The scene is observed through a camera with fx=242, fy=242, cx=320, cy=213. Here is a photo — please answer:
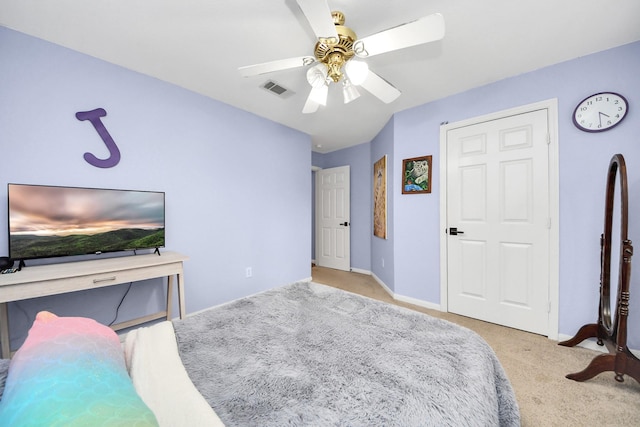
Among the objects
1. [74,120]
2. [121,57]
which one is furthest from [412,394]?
[121,57]

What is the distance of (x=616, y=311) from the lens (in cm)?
161

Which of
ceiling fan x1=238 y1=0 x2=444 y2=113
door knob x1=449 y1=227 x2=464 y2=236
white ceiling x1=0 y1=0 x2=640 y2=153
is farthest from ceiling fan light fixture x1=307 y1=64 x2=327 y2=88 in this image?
door knob x1=449 y1=227 x2=464 y2=236

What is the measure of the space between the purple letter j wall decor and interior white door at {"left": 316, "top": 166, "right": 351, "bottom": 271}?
3.40 m

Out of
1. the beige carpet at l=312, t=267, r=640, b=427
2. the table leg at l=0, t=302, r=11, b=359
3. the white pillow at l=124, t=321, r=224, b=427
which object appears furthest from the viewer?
the table leg at l=0, t=302, r=11, b=359

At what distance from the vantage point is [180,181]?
8.14 ft

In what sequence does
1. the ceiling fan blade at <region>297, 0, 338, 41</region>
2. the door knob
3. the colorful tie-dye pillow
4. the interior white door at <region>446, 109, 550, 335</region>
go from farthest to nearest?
the door knob, the interior white door at <region>446, 109, 550, 335</region>, the ceiling fan blade at <region>297, 0, 338, 41</region>, the colorful tie-dye pillow

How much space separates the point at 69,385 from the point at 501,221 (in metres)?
2.99

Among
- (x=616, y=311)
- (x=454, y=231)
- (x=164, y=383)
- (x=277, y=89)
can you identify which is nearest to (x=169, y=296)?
(x=164, y=383)

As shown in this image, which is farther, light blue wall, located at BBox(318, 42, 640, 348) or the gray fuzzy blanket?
light blue wall, located at BBox(318, 42, 640, 348)

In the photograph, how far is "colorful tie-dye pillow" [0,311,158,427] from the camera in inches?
16.5

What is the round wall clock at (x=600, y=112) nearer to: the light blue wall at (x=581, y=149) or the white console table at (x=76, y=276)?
the light blue wall at (x=581, y=149)

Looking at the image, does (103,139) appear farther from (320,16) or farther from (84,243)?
(320,16)

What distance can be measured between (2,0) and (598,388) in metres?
4.46

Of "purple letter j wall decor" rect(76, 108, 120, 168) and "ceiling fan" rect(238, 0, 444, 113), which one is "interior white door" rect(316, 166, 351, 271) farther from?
"purple letter j wall decor" rect(76, 108, 120, 168)
